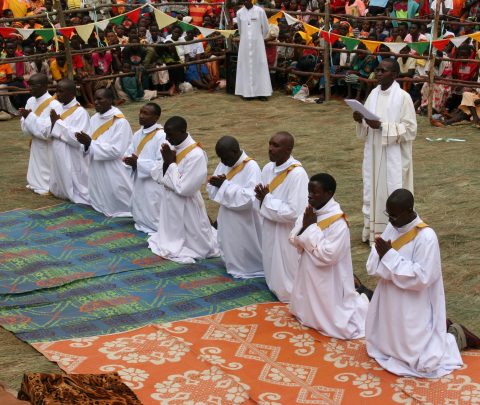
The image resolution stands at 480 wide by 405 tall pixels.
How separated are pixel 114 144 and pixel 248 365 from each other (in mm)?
4202

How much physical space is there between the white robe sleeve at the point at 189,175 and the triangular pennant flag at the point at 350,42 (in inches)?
249

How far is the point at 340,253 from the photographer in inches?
269

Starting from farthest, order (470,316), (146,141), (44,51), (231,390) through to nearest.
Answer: (44,51)
(146,141)
(470,316)
(231,390)

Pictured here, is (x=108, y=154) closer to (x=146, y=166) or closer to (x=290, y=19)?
(x=146, y=166)

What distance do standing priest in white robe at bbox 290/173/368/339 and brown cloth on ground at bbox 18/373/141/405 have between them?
251cm

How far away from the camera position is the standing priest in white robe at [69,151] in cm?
1055

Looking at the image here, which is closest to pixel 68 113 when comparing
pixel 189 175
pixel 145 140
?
pixel 145 140

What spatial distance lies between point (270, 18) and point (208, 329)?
10.1 metres

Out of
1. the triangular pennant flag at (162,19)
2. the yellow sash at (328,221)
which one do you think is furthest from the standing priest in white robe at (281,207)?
the triangular pennant flag at (162,19)

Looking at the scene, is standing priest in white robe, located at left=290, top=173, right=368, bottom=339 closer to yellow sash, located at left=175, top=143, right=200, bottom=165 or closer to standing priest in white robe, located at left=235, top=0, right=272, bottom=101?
yellow sash, located at left=175, top=143, right=200, bottom=165

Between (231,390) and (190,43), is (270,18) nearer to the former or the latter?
(190,43)

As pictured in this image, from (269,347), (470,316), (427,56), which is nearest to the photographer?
(269,347)

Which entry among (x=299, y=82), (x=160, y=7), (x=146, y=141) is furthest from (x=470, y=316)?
(x=160, y=7)

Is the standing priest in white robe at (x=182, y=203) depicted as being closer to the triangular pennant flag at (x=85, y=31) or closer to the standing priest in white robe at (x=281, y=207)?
the standing priest in white robe at (x=281, y=207)
